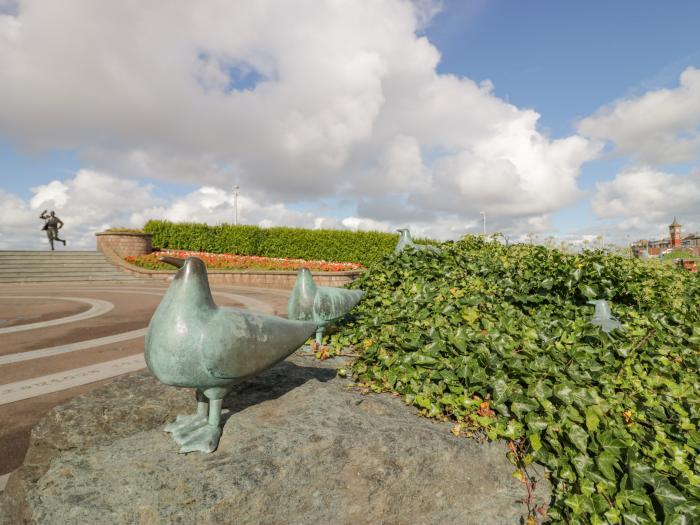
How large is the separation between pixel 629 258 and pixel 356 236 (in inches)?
689

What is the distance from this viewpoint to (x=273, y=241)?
2203 centimetres

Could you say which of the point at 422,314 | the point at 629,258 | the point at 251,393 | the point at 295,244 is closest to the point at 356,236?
the point at 295,244

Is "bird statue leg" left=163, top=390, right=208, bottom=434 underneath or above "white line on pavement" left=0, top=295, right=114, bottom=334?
above

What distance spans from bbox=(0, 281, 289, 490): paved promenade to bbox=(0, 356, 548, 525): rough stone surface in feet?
2.98

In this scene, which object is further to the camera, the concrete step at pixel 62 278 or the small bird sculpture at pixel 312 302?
the concrete step at pixel 62 278

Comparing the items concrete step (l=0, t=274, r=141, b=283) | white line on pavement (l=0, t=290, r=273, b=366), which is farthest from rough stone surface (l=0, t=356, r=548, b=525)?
concrete step (l=0, t=274, r=141, b=283)

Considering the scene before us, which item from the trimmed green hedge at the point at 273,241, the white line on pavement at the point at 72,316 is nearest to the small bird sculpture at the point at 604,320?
the white line on pavement at the point at 72,316

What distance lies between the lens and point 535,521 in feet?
7.66

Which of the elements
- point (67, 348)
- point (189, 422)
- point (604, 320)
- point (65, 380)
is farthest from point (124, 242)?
point (604, 320)

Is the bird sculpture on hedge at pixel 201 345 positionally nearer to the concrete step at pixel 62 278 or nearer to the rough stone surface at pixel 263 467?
the rough stone surface at pixel 263 467

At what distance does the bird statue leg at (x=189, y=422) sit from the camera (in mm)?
2246

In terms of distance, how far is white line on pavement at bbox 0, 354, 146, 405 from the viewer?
399 cm

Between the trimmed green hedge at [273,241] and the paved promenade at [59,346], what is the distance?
10027 mm

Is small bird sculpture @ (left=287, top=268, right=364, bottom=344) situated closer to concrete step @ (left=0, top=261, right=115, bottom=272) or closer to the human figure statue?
concrete step @ (left=0, top=261, right=115, bottom=272)
